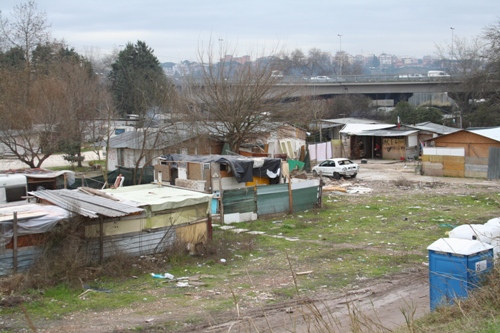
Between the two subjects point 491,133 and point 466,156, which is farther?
point 491,133

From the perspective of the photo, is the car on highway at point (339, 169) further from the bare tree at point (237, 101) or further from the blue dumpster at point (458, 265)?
the blue dumpster at point (458, 265)

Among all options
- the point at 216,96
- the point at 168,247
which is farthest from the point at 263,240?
the point at 216,96

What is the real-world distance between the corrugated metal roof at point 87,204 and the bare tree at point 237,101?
15548 mm

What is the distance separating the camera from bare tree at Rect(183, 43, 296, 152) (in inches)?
1165

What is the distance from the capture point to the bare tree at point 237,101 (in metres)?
29.6

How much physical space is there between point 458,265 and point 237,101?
21.7 meters

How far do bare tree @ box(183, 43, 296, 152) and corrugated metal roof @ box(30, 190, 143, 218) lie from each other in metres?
15.5

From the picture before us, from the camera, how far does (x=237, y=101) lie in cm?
2939

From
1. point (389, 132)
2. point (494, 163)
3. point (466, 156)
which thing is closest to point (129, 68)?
point (389, 132)

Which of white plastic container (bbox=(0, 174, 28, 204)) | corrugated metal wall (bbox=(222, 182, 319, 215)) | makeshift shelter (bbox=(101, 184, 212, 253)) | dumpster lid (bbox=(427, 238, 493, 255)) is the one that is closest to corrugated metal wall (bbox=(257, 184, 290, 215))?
corrugated metal wall (bbox=(222, 182, 319, 215))

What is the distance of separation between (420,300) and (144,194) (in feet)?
30.2

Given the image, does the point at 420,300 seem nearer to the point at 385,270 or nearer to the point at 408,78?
the point at 385,270

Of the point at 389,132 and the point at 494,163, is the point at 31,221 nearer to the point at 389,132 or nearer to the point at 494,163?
the point at 494,163

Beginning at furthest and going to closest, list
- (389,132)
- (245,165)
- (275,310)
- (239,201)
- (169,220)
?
(389,132), (245,165), (239,201), (169,220), (275,310)
